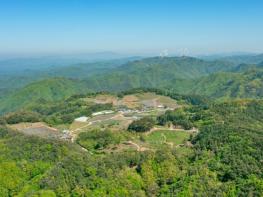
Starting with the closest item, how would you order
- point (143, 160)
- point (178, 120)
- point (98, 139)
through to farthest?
1. point (143, 160)
2. point (98, 139)
3. point (178, 120)

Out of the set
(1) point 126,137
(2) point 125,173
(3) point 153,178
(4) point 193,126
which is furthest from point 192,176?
(4) point 193,126

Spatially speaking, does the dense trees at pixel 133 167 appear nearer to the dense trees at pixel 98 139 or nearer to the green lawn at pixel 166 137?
the dense trees at pixel 98 139

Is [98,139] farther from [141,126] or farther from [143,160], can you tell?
[143,160]

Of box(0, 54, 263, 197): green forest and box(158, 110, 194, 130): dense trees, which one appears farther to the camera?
box(158, 110, 194, 130): dense trees

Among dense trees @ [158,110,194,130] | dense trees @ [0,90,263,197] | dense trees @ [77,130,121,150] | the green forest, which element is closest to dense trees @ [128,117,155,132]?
the green forest

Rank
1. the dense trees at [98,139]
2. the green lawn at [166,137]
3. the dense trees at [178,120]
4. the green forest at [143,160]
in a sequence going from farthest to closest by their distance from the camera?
1. the dense trees at [178,120]
2. the green lawn at [166,137]
3. the dense trees at [98,139]
4. the green forest at [143,160]

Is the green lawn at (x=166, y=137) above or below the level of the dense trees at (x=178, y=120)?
below

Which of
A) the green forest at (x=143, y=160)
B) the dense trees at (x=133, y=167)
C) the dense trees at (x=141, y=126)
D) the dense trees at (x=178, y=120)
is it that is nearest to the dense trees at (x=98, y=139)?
the green forest at (x=143, y=160)

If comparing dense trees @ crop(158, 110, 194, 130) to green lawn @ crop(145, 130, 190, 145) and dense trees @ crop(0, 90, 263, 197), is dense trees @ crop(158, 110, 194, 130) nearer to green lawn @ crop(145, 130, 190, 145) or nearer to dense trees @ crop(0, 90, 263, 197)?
green lawn @ crop(145, 130, 190, 145)

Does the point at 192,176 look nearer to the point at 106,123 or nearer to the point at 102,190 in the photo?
the point at 102,190

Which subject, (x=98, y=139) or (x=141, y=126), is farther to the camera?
(x=141, y=126)

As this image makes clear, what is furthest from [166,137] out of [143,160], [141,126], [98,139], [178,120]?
[143,160]
